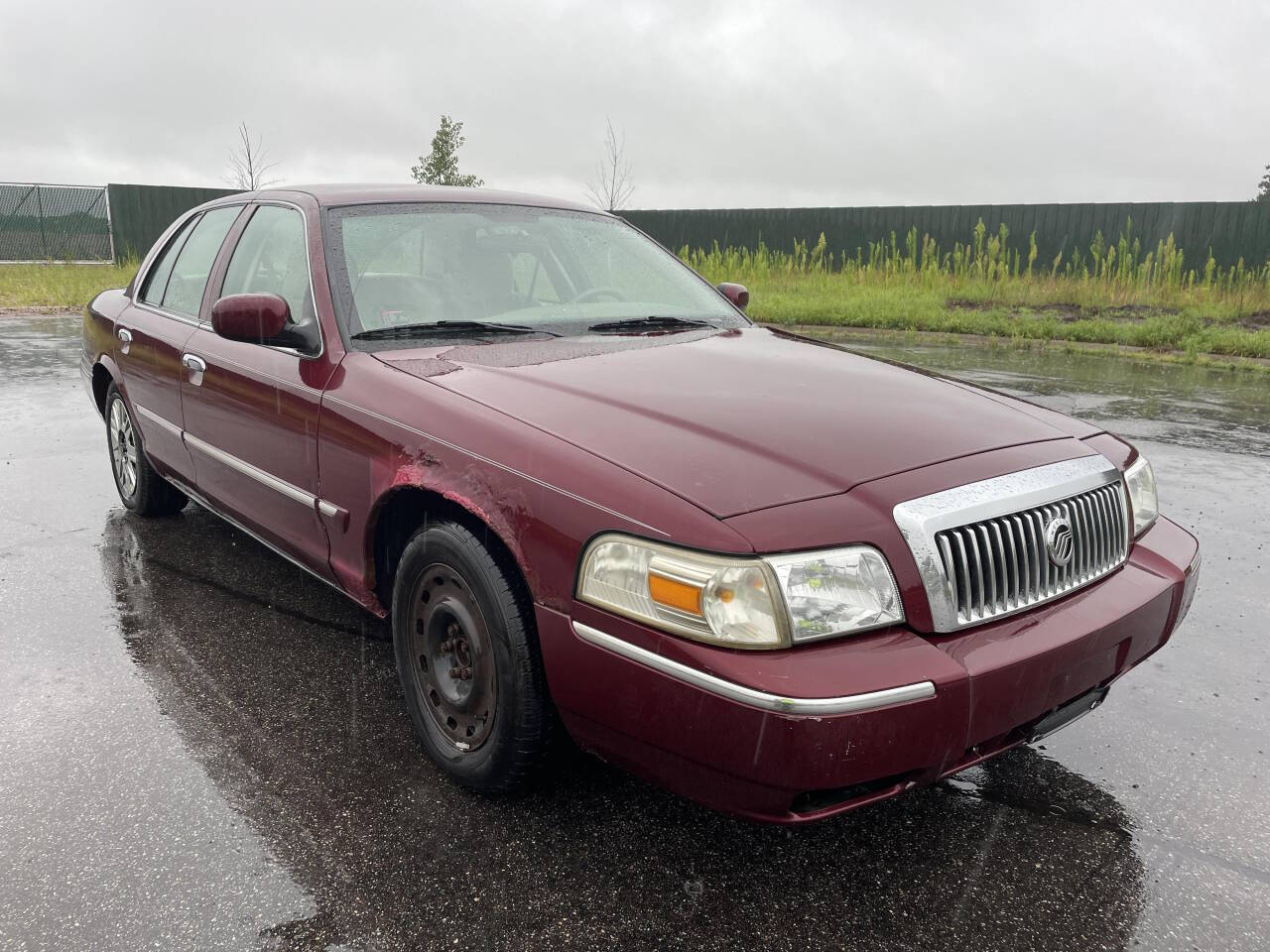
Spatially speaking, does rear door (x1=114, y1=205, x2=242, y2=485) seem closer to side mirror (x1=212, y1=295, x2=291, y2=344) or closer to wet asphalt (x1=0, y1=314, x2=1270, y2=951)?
wet asphalt (x1=0, y1=314, x2=1270, y2=951)

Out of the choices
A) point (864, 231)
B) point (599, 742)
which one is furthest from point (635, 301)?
point (864, 231)

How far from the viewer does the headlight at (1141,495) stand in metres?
2.73

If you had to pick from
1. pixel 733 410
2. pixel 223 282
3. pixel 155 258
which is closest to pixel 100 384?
pixel 155 258

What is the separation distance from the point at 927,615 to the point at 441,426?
1271mm

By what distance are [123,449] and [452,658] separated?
3238 mm

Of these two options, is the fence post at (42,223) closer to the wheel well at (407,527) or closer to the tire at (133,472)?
the tire at (133,472)

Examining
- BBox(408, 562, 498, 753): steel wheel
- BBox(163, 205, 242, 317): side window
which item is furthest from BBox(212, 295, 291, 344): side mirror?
BBox(163, 205, 242, 317): side window

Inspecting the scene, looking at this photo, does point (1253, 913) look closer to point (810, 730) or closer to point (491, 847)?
point (810, 730)

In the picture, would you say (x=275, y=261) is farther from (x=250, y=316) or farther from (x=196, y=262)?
(x=196, y=262)

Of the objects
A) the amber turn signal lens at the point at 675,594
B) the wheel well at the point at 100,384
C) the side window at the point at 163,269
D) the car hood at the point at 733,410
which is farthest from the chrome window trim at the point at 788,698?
the wheel well at the point at 100,384

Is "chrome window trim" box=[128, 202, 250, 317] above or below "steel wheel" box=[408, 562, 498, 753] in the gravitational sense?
above

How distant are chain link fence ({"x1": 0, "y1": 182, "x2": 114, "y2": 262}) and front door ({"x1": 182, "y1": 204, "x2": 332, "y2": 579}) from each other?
104ft

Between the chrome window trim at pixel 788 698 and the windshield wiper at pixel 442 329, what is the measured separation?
5.06 feet

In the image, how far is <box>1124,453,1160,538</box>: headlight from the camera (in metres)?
2.73
